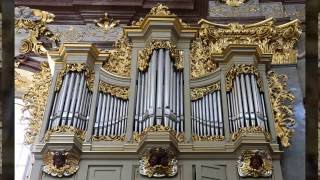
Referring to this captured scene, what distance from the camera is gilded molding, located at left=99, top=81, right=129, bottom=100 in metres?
13.0

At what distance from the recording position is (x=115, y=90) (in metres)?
13.1

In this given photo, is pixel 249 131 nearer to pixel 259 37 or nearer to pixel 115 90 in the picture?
pixel 115 90

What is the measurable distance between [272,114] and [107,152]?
3.03m

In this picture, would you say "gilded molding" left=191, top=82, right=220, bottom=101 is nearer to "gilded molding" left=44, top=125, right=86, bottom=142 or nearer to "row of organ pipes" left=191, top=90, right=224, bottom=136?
"row of organ pipes" left=191, top=90, right=224, bottom=136

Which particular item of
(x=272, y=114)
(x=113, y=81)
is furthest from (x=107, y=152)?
(x=272, y=114)

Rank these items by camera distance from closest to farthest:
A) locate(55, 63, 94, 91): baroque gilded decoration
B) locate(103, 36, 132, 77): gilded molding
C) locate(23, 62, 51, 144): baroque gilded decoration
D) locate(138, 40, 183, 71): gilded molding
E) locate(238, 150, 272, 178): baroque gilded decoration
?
locate(238, 150, 272, 178): baroque gilded decoration, locate(23, 62, 51, 144): baroque gilded decoration, locate(55, 63, 94, 91): baroque gilded decoration, locate(138, 40, 183, 71): gilded molding, locate(103, 36, 132, 77): gilded molding

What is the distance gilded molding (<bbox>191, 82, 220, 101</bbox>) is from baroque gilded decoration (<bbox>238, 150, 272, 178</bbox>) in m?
1.79

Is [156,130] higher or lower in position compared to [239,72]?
lower

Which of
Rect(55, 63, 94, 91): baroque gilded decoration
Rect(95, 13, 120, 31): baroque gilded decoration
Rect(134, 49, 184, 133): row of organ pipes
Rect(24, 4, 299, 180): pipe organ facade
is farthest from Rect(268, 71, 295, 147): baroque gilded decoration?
Rect(95, 13, 120, 31): baroque gilded decoration

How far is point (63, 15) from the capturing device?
15.8m

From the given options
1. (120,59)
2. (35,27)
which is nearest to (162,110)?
(120,59)

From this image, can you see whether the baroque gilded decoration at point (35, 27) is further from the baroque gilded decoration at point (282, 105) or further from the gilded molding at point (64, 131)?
the baroque gilded decoration at point (282, 105)

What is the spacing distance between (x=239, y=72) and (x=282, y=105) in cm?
102

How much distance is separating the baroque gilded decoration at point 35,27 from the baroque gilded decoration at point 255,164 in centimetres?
553
